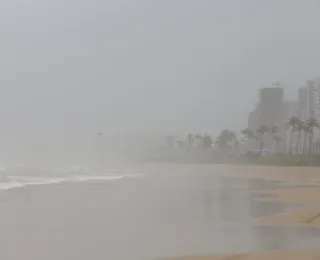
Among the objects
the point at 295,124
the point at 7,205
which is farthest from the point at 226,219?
the point at 295,124

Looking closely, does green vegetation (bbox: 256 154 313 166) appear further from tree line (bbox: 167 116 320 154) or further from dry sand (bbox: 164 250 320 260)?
dry sand (bbox: 164 250 320 260)

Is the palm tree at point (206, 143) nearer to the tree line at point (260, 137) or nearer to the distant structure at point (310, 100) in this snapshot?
the tree line at point (260, 137)

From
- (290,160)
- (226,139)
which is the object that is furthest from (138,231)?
(226,139)

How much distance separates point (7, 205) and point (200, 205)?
7.51m

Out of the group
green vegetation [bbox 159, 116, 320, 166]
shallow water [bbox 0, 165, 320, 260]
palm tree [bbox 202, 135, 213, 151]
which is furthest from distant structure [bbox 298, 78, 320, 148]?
shallow water [bbox 0, 165, 320, 260]

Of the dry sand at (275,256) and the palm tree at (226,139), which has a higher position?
the dry sand at (275,256)

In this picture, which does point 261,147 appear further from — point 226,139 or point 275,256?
point 275,256

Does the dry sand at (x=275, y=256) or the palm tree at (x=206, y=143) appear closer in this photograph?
the dry sand at (x=275, y=256)

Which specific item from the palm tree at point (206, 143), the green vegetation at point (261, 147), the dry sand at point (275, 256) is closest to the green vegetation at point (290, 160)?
the green vegetation at point (261, 147)

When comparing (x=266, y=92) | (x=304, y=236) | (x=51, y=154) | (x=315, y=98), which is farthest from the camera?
(x=266, y=92)

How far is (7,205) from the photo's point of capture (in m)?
20.2

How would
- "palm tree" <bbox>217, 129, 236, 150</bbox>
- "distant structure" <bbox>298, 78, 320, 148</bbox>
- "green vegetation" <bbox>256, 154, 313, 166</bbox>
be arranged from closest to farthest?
"green vegetation" <bbox>256, 154, 313, 166</bbox>
"distant structure" <bbox>298, 78, 320, 148</bbox>
"palm tree" <bbox>217, 129, 236, 150</bbox>

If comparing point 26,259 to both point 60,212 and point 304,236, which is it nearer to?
point 304,236

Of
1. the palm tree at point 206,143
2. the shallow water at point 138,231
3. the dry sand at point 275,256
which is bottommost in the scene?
the palm tree at point 206,143
